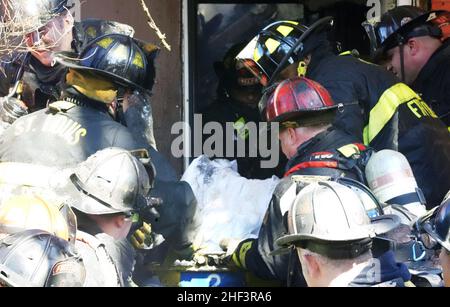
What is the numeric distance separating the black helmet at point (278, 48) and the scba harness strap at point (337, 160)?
0.70 m

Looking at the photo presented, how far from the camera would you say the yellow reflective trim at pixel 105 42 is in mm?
5805

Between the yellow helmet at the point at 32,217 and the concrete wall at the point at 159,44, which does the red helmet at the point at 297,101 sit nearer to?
the yellow helmet at the point at 32,217

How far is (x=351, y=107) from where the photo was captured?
569 centimetres

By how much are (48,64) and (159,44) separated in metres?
0.88

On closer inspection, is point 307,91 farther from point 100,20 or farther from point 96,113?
point 100,20

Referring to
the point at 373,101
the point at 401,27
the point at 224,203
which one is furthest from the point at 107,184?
the point at 401,27

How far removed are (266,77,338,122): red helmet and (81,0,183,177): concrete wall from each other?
1564 mm

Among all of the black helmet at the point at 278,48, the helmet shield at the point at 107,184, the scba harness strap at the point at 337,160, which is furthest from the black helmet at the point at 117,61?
the scba harness strap at the point at 337,160

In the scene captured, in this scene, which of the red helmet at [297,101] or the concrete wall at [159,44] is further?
the concrete wall at [159,44]

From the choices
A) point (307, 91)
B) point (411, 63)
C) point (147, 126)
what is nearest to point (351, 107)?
point (307, 91)

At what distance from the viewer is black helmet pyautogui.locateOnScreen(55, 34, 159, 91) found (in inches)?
225

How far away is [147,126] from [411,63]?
5.31ft
